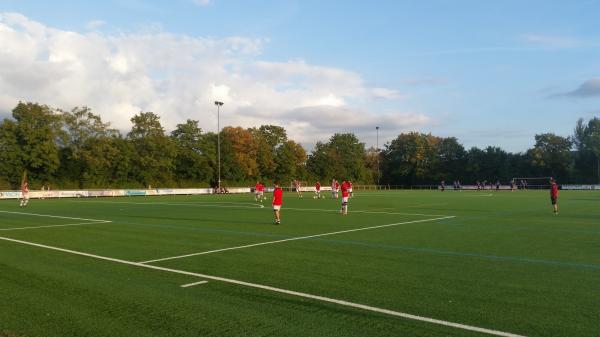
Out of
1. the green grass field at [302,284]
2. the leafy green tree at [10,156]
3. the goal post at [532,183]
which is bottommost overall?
the green grass field at [302,284]

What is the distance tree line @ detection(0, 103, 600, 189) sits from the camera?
61938 millimetres

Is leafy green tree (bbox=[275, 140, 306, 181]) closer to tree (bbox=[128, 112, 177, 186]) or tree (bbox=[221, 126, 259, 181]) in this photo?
tree (bbox=[221, 126, 259, 181])

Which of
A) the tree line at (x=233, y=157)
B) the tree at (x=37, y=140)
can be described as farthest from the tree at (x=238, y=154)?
the tree at (x=37, y=140)

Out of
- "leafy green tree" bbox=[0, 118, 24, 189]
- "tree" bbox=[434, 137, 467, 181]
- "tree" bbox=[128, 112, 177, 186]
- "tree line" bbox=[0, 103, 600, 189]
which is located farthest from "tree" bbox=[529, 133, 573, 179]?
"leafy green tree" bbox=[0, 118, 24, 189]

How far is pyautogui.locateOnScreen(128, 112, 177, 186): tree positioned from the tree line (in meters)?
0.16

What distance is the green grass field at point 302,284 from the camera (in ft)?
19.0

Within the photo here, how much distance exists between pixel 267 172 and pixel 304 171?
10342mm

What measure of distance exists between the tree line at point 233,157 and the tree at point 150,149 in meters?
0.16

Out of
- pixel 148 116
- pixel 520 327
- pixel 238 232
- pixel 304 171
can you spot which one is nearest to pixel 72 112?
pixel 148 116

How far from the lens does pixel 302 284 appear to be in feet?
25.9

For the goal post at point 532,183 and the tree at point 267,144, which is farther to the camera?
the tree at point 267,144

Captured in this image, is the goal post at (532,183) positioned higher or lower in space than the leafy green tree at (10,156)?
lower

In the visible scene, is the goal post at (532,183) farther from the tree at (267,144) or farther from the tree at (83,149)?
the tree at (83,149)

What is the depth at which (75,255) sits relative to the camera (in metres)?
11.3
